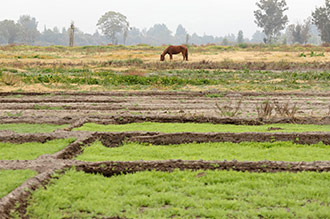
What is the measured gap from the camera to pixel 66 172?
20.1 feet

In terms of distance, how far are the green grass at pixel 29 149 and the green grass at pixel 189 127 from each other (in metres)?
1.26

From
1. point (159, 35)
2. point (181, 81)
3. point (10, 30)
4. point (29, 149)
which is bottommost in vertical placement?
point (29, 149)

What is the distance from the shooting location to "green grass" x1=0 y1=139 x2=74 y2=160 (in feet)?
23.7

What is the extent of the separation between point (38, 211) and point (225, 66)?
2392 centimetres

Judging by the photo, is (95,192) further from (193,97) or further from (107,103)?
(193,97)

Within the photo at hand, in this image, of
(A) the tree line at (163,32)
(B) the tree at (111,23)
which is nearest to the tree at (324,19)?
(A) the tree line at (163,32)

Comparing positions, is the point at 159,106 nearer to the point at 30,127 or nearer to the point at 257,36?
the point at 30,127

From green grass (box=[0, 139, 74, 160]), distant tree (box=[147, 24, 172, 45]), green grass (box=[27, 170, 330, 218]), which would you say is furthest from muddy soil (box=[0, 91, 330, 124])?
distant tree (box=[147, 24, 172, 45])

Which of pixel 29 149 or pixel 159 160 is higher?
pixel 159 160

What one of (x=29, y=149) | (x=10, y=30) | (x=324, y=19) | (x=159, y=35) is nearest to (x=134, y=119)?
(x=29, y=149)

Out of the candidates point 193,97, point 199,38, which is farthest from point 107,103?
point 199,38

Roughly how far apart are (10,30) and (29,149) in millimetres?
104448

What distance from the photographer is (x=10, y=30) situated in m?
103

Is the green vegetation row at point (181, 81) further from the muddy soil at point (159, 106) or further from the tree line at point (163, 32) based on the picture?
the tree line at point (163, 32)
